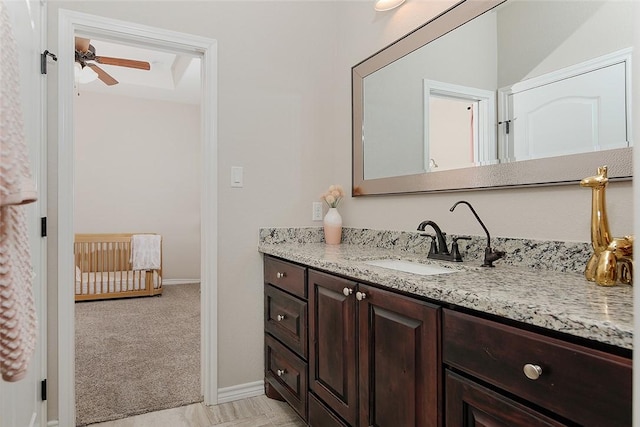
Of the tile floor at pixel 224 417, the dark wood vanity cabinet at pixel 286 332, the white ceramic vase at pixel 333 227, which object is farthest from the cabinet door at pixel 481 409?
the white ceramic vase at pixel 333 227

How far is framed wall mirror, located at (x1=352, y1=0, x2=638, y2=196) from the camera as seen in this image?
1192mm

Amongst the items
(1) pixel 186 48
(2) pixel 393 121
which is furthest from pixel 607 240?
(1) pixel 186 48

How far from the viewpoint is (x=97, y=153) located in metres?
5.31

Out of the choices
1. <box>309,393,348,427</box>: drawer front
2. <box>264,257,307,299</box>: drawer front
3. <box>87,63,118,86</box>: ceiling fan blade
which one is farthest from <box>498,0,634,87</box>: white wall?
<box>87,63,118,86</box>: ceiling fan blade

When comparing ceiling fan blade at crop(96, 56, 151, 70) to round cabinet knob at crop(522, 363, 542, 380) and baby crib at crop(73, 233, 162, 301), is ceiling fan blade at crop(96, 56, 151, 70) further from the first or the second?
round cabinet knob at crop(522, 363, 542, 380)

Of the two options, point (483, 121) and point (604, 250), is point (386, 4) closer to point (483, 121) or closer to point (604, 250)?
point (483, 121)

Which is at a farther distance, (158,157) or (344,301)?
(158,157)

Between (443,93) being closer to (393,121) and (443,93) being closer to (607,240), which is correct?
(393,121)

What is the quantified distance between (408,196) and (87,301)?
164 inches

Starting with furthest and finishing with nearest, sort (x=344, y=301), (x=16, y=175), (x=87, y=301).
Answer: (x=87, y=301) < (x=344, y=301) < (x=16, y=175)

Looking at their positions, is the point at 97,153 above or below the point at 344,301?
above

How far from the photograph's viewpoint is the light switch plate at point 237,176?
224cm

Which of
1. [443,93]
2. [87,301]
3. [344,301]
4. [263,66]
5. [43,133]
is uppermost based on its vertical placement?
[263,66]

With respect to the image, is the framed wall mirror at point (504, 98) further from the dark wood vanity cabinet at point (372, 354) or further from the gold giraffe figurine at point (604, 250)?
the dark wood vanity cabinet at point (372, 354)
